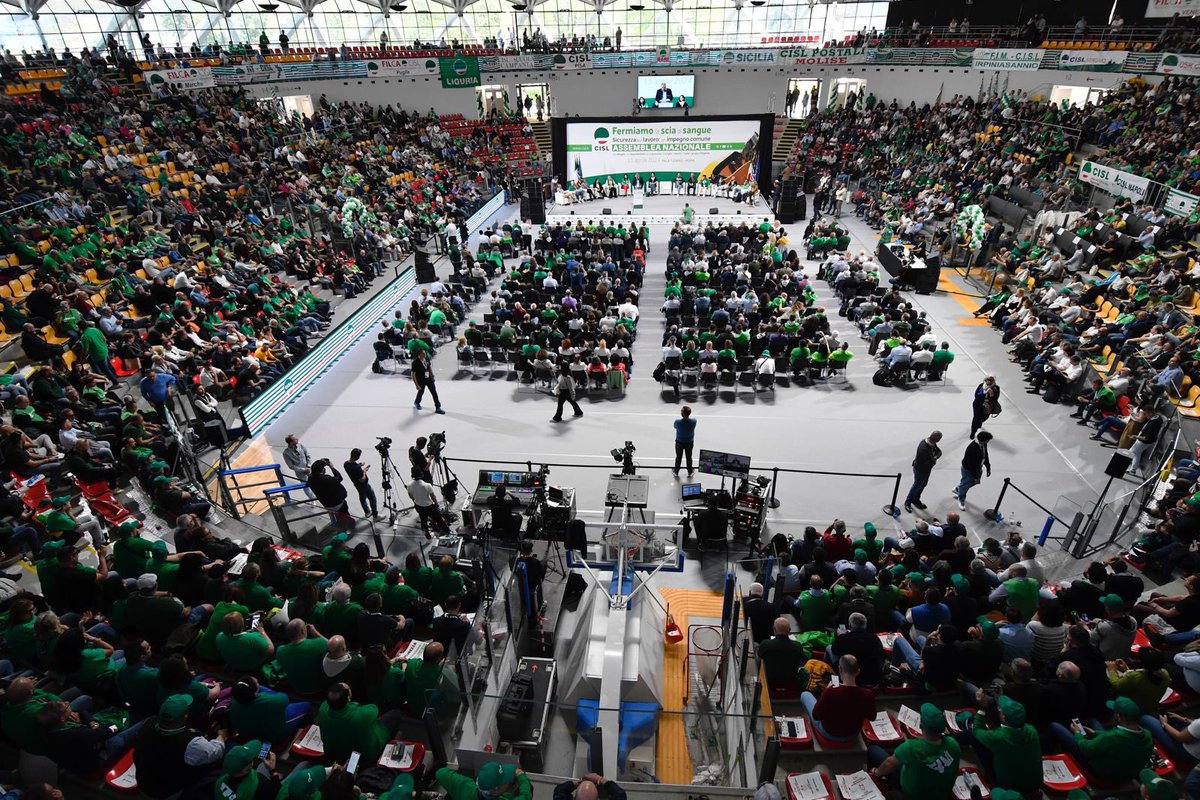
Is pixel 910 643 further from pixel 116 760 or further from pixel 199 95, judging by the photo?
pixel 199 95

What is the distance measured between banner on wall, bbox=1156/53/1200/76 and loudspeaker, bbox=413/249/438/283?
81.4 feet

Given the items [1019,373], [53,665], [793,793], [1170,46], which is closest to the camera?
[793,793]

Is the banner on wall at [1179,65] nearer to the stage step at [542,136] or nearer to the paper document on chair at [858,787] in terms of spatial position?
the paper document on chair at [858,787]

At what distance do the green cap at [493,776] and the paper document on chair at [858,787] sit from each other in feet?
8.13

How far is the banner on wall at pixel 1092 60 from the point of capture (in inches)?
908

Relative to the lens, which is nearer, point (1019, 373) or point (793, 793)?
point (793, 793)

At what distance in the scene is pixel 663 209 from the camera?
97.3 ft

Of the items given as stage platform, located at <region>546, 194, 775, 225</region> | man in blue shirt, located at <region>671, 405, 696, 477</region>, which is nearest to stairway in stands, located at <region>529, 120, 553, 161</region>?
stage platform, located at <region>546, 194, 775, 225</region>

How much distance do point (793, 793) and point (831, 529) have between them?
3.75m

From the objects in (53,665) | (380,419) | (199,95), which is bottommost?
(380,419)

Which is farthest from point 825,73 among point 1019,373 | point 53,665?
point 53,665

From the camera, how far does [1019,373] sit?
13.6m

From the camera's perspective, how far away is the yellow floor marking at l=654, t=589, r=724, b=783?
205 inches

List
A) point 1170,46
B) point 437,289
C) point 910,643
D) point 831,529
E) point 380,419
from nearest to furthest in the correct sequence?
1. point 910,643
2. point 831,529
3. point 380,419
4. point 437,289
5. point 1170,46
